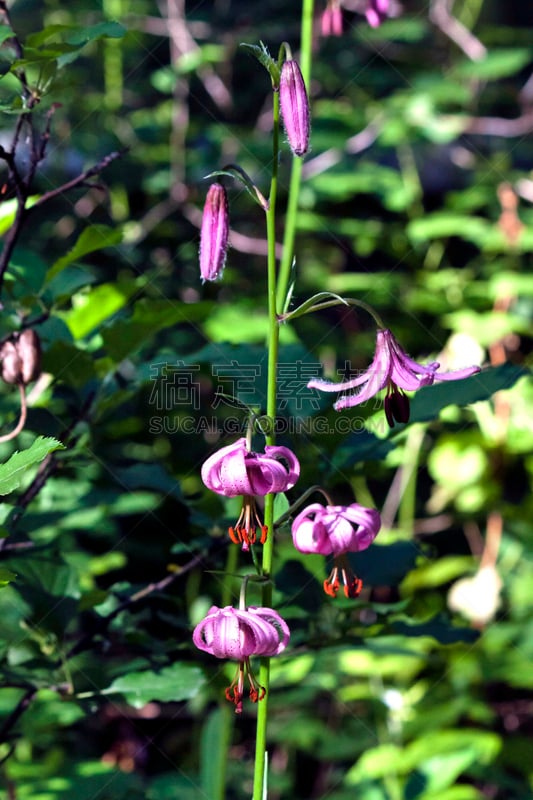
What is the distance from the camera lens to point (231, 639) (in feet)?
2.34

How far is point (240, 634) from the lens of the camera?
0.71 m

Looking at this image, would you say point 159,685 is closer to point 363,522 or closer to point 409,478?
point 363,522

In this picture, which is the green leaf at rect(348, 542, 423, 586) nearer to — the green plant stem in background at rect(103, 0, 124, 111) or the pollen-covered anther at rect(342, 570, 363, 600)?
the pollen-covered anther at rect(342, 570, 363, 600)

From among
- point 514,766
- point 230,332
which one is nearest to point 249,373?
point 230,332

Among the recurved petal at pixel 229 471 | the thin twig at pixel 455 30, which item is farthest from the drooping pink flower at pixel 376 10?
the thin twig at pixel 455 30

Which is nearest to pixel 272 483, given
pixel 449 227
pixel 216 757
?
pixel 216 757

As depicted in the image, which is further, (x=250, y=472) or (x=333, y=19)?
(x=333, y=19)

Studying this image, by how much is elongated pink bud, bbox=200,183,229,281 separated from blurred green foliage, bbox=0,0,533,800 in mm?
161

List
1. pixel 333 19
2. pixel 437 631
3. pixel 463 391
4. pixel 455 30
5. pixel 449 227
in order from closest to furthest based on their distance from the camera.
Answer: pixel 463 391, pixel 437 631, pixel 333 19, pixel 449 227, pixel 455 30

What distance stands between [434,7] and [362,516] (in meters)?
2.29

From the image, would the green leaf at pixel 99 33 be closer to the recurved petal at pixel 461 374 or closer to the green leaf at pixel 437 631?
the recurved petal at pixel 461 374

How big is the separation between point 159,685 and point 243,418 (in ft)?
1.27

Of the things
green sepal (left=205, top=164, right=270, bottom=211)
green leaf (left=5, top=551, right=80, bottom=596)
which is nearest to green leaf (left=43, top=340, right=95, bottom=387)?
green leaf (left=5, top=551, right=80, bottom=596)

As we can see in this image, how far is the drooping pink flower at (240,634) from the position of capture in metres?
0.71
